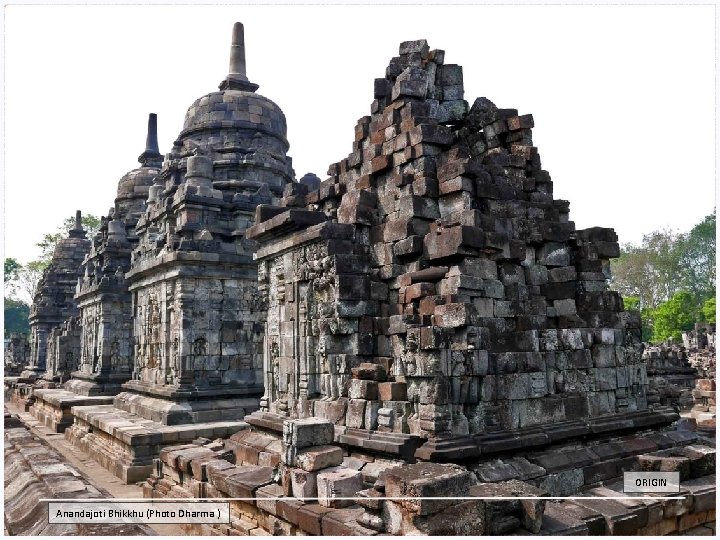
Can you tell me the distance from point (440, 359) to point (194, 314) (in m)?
8.26

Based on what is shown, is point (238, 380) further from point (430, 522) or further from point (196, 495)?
point (430, 522)

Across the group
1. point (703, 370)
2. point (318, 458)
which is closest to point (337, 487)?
point (318, 458)

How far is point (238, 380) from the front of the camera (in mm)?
13523

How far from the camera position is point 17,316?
167ft

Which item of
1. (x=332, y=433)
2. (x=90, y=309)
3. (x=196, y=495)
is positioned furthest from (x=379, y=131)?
(x=90, y=309)

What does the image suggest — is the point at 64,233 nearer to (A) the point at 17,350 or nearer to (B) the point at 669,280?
(A) the point at 17,350

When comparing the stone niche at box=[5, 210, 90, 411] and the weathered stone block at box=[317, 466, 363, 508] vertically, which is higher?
the stone niche at box=[5, 210, 90, 411]

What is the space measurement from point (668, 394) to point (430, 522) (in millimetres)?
7630
